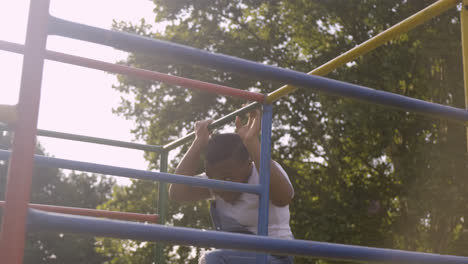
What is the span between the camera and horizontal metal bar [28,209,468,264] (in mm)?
967

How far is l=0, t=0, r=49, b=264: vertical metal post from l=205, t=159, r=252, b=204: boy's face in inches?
59.0

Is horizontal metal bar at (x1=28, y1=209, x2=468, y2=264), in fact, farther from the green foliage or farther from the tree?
the tree

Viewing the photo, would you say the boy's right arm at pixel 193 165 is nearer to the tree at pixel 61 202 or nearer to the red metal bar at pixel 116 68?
the red metal bar at pixel 116 68

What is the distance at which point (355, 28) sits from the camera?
10.7 metres

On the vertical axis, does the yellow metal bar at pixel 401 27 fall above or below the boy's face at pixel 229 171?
above

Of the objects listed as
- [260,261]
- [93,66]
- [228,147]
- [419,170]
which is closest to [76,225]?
[93,66]

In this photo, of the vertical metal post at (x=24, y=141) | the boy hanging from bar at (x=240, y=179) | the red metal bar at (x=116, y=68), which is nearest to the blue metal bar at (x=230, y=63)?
the vertical metal post at (x=24, y=141)

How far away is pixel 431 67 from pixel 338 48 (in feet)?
5.63

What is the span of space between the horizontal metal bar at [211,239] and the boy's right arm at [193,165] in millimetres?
1376

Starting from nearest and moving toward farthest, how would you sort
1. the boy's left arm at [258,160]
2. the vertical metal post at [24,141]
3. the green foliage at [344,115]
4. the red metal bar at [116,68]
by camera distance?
1. the vertical metal post at [24,141]
2. the red metal bar at [116,68]
3. the boy's left arm at [258,160]
4. the green foliage at [344,115]

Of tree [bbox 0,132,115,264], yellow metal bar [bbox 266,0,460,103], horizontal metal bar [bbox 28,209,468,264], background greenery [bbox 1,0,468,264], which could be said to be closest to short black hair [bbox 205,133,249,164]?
yellow metal bar [bbox 266,0,460,103]

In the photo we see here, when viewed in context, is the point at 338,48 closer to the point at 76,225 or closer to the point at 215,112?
the point at 215,112

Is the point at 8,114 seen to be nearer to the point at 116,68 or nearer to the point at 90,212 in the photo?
the point at 116,68

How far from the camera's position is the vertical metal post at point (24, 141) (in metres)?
0.94
